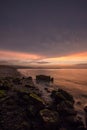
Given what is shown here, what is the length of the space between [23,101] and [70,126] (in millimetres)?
7202

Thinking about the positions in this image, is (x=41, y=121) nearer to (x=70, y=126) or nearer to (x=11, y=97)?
(x=70, y=126)

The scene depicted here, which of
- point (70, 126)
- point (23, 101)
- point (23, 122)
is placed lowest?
point (70, 126)

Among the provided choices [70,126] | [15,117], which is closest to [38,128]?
[15,117]

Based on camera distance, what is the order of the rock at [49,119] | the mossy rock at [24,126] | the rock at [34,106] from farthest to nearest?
1. the rock at [34,106]
2. the rock at [49,119]
3. the mossy rock at [24,126]

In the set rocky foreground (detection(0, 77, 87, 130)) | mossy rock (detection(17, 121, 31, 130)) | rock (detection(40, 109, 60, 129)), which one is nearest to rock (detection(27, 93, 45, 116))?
rocky foreground (detection(0, 77, 87, 130))

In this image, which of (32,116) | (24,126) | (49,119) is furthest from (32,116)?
(49,119)

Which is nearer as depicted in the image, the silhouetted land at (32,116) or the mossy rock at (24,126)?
the mossy rock at (24,126)

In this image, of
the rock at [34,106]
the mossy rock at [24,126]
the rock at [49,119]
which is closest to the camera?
the mossy rock at [24,126]

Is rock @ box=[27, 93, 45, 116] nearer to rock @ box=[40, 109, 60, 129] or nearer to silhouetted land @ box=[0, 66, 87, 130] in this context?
silhouetted land @ box=[0, 66, 87, 130]

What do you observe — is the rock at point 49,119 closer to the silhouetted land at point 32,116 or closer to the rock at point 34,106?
the silhouetted land at point 32,116

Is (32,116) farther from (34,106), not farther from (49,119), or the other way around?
(49,119)

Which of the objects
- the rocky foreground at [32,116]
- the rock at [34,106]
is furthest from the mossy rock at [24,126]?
the rock at [34,106]

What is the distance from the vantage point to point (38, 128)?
1483 cm

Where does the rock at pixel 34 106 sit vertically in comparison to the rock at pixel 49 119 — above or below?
above
